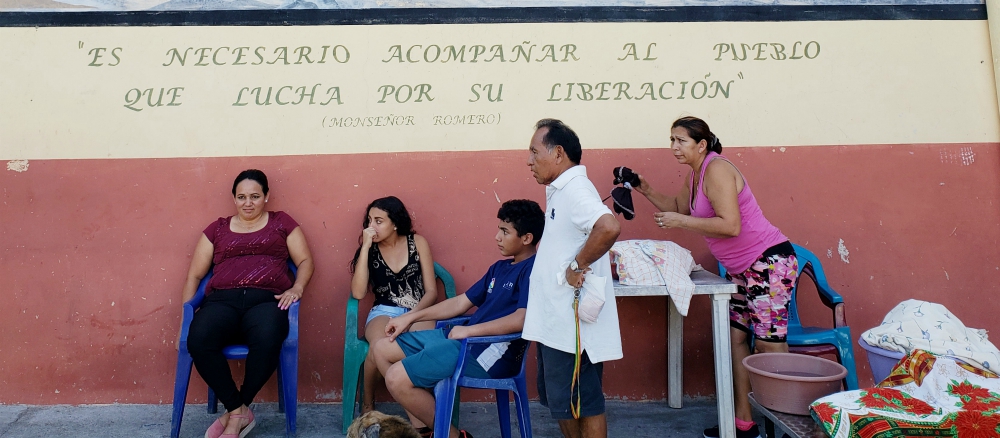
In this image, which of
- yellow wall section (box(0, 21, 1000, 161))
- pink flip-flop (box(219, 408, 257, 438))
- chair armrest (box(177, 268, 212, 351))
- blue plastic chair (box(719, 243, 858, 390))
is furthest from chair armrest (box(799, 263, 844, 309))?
chair armrest (box(177, 268, 212, 351))

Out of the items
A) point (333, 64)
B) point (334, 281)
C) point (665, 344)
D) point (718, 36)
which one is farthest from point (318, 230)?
point (718, 36)

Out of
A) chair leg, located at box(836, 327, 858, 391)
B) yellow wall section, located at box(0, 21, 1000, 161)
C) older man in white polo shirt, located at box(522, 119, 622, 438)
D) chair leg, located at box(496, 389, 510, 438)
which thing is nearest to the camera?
older man in white polo shirt, located at box(522, 119, 622, 438)

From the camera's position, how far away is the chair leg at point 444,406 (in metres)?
3.24

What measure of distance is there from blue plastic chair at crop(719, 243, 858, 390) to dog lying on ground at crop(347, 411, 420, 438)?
2.22 meters

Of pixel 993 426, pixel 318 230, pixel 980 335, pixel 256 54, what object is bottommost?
pixel 993 426

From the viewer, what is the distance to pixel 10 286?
4336mm

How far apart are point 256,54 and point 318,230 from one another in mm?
1045

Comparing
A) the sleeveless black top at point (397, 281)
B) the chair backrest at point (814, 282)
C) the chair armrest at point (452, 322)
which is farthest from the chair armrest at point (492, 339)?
the chair backrest at point (814, 282)

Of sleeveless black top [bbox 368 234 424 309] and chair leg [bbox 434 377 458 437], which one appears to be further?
sleeveless black top [bbox 368 234 424 309]

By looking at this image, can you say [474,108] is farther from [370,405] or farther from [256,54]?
[370,405]

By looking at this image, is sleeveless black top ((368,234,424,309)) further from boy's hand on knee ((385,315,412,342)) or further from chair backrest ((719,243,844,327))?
chair backrest ((719,243,844,327))

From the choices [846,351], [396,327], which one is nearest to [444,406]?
[396,327]

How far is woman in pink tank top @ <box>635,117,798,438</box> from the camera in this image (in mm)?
3521

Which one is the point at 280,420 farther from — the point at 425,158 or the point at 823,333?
the point at 823,333
